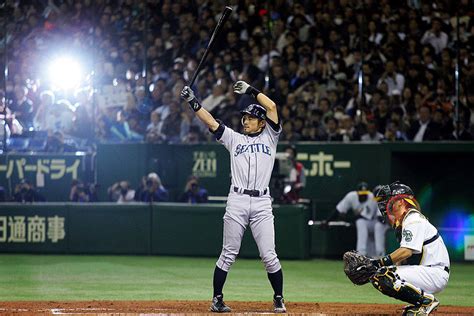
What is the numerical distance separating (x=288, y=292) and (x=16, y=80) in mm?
8163

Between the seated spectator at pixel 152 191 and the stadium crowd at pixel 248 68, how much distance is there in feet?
2.29

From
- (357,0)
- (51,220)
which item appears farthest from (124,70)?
(357,0)

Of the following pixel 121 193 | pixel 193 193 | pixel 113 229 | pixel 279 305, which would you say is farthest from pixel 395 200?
pixel 121 193

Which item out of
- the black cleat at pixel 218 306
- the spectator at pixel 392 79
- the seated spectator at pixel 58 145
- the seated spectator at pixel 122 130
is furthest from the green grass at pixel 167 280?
the spectator at pixel 392 79

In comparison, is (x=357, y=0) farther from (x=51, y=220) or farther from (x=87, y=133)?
(x=51, y=220)

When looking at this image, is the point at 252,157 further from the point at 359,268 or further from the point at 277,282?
the point at 359,268

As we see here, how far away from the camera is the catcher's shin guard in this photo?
25.8 feet

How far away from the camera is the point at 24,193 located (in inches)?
656

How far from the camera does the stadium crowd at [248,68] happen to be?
15.9 m

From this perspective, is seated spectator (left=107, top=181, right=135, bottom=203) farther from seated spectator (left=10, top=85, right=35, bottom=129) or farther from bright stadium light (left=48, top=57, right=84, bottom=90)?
bright stadium light (left=48, top=57, right=84, bottom=90)

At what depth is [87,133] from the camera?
17.0m

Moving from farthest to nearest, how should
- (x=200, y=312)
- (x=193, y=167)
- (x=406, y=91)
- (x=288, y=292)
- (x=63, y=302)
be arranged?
(x=193, y=167) < (x=406, y=91) < (x=288, y=292) < (x=63, y=302) < (x=200, y=312)

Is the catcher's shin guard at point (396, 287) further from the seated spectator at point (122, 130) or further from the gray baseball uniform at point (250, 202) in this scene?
the seated spectator at point (122, 130)

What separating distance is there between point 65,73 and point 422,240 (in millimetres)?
10923
